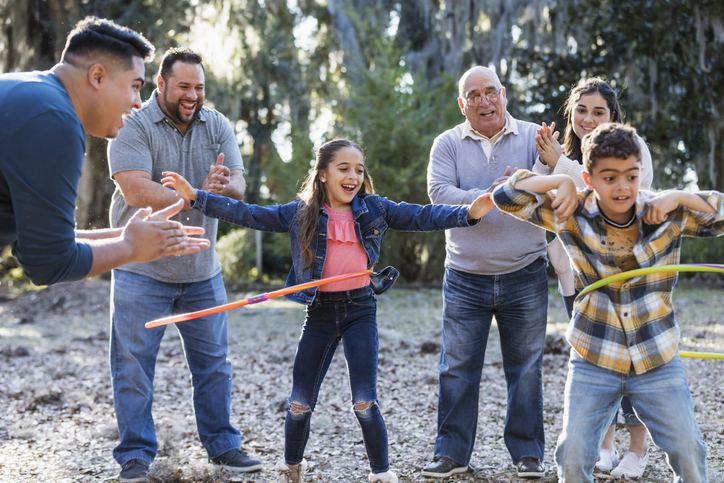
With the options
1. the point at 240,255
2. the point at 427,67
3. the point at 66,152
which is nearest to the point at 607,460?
the point at 66,152

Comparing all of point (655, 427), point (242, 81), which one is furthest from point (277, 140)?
point (655, 427)

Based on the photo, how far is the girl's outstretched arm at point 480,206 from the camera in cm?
344

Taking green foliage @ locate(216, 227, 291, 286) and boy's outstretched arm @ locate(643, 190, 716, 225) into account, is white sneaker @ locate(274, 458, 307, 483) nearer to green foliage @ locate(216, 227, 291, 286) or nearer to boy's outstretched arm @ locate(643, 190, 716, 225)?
boy's outstretched arm @ locate(643, 190, 716, 225)

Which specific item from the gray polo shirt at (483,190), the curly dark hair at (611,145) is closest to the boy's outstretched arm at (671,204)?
the curly dark hair at (611,145)

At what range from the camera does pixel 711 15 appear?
13.7 m

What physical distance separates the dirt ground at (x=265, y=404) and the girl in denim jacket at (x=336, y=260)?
25.5 inches

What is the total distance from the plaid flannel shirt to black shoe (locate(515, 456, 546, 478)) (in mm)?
1236

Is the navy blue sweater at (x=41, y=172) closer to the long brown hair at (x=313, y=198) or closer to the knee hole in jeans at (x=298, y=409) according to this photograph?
the long brown hair at (x=313, y=198)

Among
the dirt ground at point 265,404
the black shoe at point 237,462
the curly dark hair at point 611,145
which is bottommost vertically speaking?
the dirt ground at point 265,404

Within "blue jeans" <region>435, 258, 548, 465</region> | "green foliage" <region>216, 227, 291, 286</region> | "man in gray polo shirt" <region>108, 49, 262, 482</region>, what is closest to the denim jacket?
"man in gray polo shirt" <region>108, 49, 262, 482</region>

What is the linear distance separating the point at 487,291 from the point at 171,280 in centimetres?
188

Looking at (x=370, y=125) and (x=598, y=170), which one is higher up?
(x=370, y=125)

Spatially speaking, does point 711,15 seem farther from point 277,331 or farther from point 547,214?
point 547,214

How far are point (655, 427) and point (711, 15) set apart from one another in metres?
13.5
